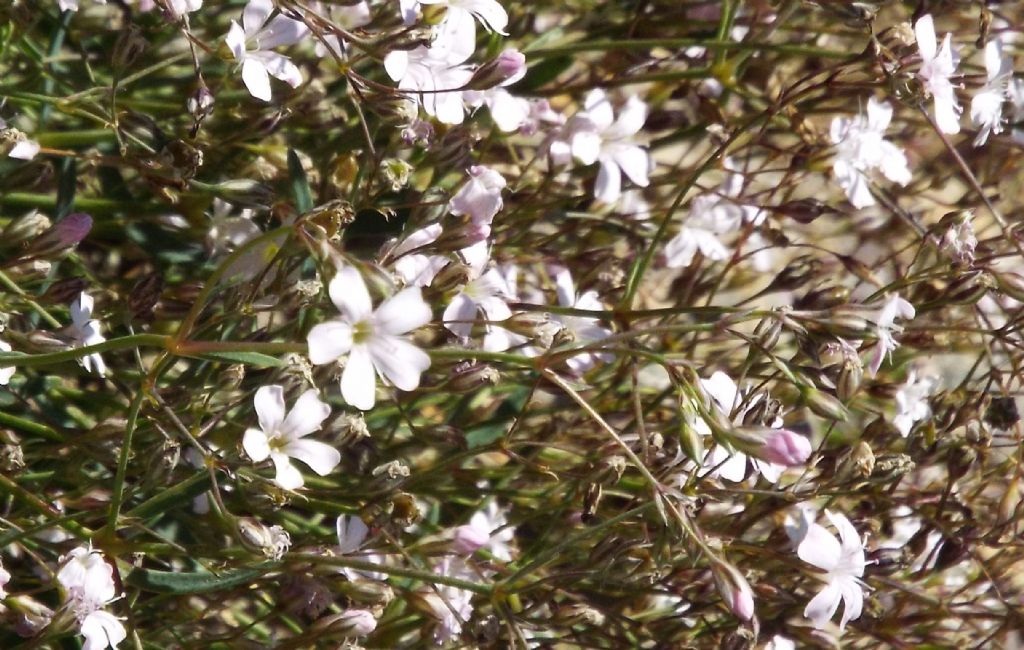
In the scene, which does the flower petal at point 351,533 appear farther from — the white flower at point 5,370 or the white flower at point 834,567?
the white flower at point 834,567

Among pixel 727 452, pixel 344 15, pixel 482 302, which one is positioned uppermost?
pixel 344 15

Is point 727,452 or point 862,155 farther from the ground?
point 862,155

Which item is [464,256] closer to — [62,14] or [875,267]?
[62,14]

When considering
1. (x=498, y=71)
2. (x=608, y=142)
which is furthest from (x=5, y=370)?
(x=608, y=142)

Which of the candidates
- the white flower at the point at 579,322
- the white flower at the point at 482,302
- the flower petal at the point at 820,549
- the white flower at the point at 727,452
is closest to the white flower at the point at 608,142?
the white flower at the point at 579,322

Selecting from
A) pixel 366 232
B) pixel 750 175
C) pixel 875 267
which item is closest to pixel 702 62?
pixel 750 175

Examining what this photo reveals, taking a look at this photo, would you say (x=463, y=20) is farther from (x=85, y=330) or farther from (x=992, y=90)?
(x=992, y=90)
